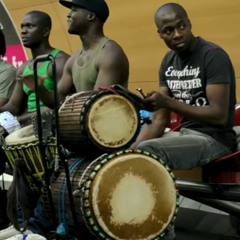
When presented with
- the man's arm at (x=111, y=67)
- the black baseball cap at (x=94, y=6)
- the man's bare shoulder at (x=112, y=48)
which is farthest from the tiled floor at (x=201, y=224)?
the black baseball cap at (x=94, y=6)

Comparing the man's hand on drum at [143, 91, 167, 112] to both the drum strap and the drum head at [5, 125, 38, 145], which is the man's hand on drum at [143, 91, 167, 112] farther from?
the drum head at [5, 125, 38, 145]

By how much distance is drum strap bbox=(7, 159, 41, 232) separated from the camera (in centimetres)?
264

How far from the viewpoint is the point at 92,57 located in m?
3.24

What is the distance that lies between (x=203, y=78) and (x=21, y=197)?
1094 mm

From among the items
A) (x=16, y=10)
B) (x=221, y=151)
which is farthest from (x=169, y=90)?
(x=16, y=10)

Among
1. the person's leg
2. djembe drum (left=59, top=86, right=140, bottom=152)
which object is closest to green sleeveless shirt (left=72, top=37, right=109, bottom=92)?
the person's leg

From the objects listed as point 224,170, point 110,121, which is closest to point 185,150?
point 224,170

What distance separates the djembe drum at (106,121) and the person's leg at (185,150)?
287 millimetres

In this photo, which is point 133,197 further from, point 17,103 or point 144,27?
point 144,27

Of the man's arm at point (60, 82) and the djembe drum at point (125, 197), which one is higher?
the man's arm at point (60, 82)

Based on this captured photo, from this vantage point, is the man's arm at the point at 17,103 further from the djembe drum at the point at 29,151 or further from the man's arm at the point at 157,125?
the man's arm at the point at 157,125

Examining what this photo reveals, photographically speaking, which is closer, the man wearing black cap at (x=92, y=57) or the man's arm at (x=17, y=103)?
the man wearing black cap at (x=92, y=57)

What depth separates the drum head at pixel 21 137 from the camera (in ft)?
10.1

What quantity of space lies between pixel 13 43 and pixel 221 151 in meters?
3.57
